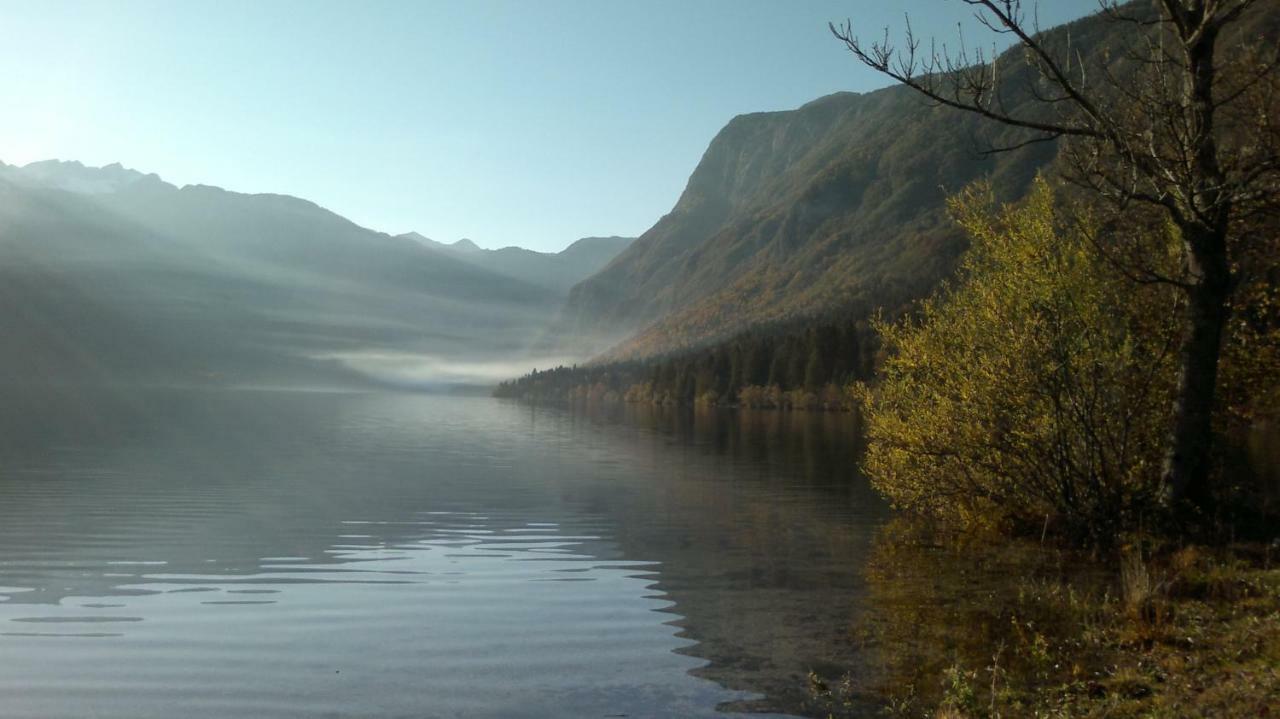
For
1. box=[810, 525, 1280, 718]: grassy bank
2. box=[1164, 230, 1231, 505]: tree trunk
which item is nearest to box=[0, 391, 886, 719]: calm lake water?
box=[810, 525, 1280, 718]: grassy bank

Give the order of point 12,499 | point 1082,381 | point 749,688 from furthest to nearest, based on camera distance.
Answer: point 12,499
point 1082,381
point 749,688

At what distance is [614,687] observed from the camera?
495 inches

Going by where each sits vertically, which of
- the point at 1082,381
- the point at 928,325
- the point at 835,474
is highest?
the point at 928,325

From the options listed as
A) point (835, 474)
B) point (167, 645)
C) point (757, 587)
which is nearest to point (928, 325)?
point (757, 587)

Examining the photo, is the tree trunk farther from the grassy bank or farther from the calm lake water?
the calm lake water

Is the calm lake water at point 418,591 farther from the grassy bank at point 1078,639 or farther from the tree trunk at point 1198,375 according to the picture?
the tree trunk at point 1198,375

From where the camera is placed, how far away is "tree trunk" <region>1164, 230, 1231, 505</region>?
Result: 17.4 meters

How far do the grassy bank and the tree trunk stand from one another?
5.76ft

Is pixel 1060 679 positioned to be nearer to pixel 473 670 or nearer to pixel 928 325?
pixel 473 670

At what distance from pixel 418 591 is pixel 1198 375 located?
17606mm

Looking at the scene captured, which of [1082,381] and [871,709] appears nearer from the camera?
[871,709]

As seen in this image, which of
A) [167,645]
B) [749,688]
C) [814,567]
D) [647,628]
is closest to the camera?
[749,688]

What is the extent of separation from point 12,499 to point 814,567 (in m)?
32.1

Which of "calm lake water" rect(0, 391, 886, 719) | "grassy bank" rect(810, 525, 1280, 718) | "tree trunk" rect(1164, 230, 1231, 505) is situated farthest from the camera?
"tree trunk" rect(1164, 230, 1231, 505)
